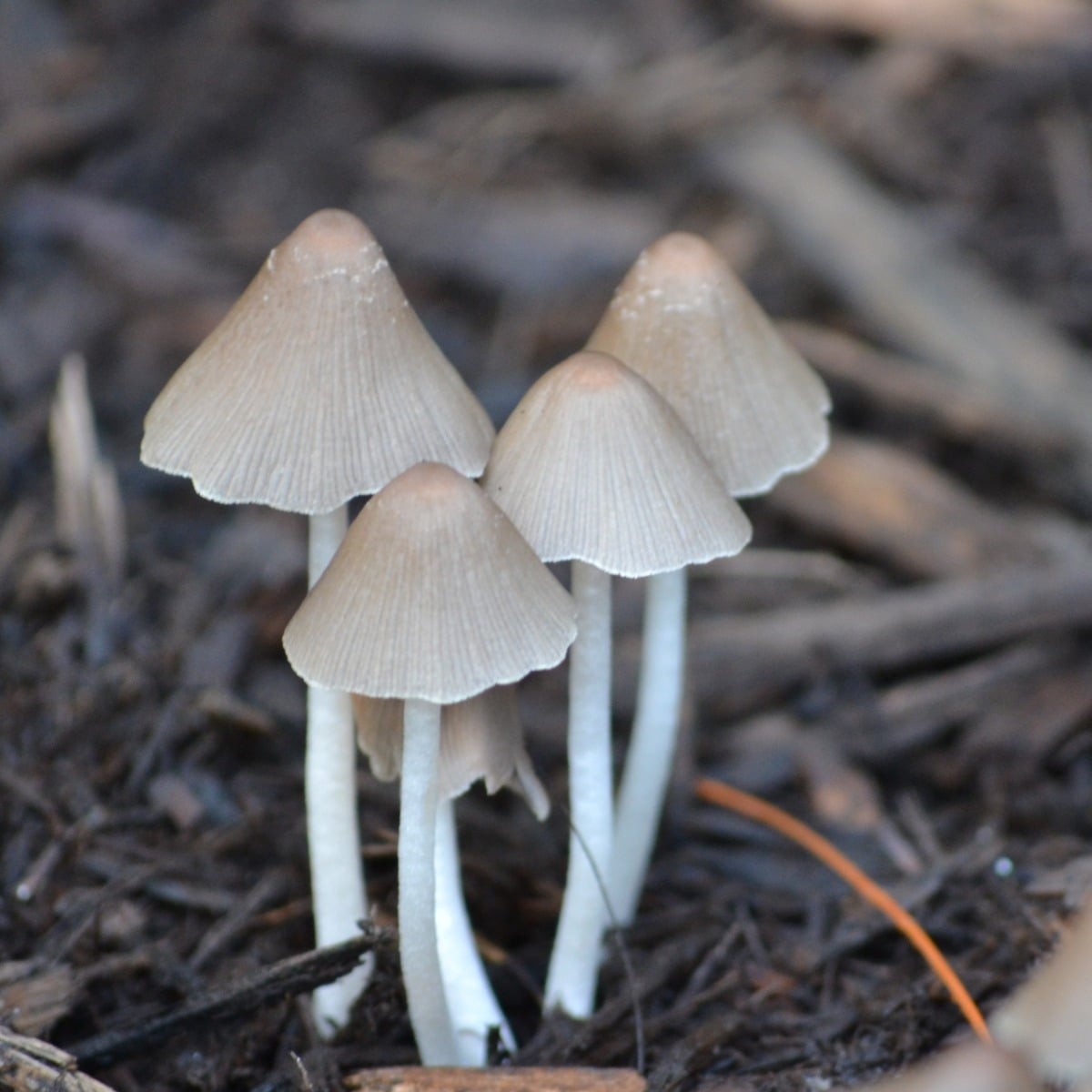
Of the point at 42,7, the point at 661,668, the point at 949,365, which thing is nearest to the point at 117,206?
the point at 42,7

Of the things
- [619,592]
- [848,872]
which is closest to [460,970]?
[848,872]

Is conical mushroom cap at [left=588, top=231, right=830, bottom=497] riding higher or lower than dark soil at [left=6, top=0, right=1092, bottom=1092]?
higher

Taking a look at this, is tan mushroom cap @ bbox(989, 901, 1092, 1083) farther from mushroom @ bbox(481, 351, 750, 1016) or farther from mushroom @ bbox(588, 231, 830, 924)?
mushroom @ bbox(588, 231, 830, 924)

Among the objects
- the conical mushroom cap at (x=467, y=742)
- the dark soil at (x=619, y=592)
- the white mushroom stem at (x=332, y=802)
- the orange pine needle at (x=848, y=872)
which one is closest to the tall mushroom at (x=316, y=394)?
the white mushroom stem at (x=332, y=802)

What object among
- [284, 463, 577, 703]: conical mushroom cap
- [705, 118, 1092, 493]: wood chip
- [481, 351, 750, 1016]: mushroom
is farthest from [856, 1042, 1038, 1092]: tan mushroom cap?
[705, 118, 1092, 493]: wood chip

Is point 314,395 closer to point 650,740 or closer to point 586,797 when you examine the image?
point 586,797

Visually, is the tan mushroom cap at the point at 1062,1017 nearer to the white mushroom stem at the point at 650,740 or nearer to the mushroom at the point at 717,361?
the mushroom at the point at 717,361
